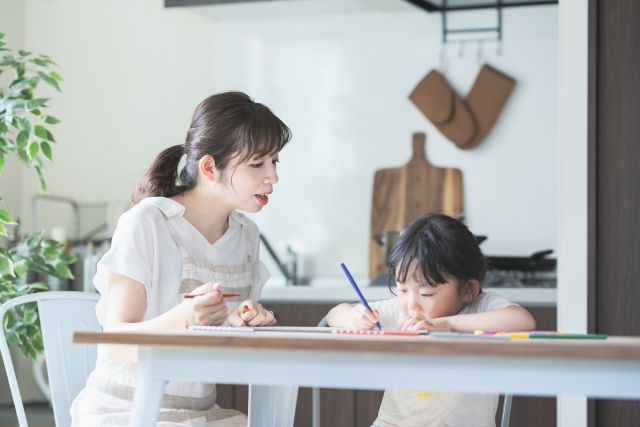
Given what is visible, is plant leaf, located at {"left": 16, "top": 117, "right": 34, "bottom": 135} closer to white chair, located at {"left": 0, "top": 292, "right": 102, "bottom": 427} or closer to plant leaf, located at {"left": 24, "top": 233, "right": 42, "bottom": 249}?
plant leaf, located at {"left": 24, "top": 233, "right": 42, "bottom": 249}

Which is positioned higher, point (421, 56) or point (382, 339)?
point (421, 56)

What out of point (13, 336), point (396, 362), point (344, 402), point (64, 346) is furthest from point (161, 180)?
point (344, 402)

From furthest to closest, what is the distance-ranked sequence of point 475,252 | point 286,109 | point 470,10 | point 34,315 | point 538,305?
point 286,109 < point 470,10 < point 538,305 < point 34,315 < point 475,252

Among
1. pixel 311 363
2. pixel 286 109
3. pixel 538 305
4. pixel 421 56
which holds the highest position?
pixel 421 56

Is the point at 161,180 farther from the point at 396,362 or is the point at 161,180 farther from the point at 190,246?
the point at 396,362

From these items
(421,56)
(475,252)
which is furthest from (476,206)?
(475,252)

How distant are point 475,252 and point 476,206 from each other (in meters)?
1.75

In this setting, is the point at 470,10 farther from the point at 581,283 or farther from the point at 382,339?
the point at 382,339

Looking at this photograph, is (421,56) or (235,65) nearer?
(421,56)

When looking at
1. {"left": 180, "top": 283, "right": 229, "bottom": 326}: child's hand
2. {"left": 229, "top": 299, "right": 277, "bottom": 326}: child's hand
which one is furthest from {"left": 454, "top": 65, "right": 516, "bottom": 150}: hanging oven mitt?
{"left": 180, "top": 283, "right": 229, "bottom": 326}: child's hand

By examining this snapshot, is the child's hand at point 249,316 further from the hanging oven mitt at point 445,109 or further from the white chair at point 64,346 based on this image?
the hanging oven mitt at point 445,109

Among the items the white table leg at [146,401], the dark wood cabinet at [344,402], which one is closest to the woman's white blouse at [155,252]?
the white table leg at [146,401]

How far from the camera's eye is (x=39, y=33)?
3674mm

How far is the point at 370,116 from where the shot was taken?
11.0 feet
